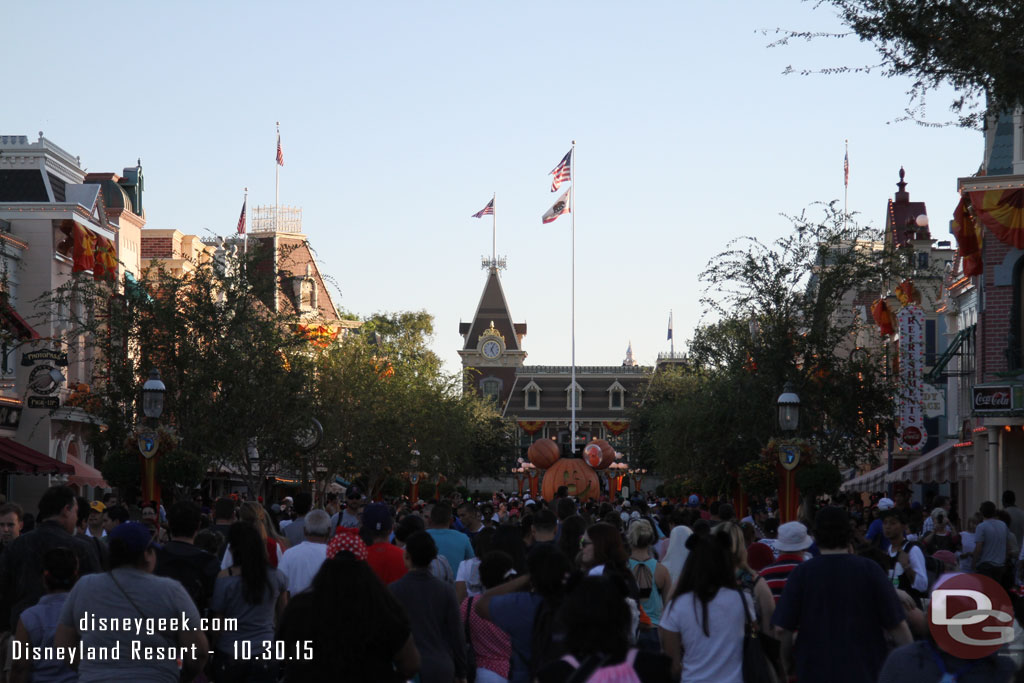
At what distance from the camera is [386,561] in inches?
406

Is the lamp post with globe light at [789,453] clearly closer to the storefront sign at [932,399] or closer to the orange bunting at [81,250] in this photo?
the storefront sign at [932,399]

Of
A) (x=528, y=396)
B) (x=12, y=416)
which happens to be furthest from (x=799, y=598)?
(x=528, y=396)

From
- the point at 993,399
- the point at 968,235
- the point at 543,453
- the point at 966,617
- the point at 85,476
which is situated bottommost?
the point at 85,476

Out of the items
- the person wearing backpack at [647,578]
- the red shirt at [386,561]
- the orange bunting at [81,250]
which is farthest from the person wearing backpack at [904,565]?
the orange bunting at [81,250]

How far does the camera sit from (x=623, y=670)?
552cm

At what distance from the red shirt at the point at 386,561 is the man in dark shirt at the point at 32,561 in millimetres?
1923

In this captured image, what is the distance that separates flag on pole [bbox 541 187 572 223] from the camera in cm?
6456

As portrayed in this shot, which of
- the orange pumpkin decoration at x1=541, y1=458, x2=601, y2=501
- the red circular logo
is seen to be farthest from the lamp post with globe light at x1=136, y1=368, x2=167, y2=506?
the orange pumpkin decoration at x1=541, y1=458, x2=601, y2=501

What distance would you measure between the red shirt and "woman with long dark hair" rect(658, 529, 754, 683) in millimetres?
3241

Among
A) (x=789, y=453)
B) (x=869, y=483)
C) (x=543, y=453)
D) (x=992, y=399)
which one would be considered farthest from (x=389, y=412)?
(x=789, y=453)

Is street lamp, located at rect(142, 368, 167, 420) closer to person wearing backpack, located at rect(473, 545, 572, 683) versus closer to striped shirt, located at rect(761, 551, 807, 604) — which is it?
person wearing backpack, located at rect(473, 545, 572, 683)

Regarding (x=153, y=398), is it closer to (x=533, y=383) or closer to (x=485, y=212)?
(x=485, y=212)

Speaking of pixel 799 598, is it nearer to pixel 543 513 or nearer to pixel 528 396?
pixel 543 513

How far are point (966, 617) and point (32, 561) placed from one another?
6126 mm
